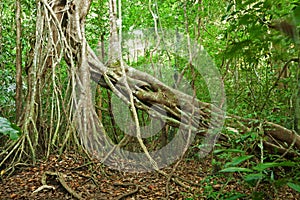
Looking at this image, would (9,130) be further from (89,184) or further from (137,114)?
(137,114)

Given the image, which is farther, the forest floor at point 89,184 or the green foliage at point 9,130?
the forest floor at point 89,184

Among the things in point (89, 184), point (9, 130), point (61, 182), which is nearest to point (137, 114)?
point (89, 184)

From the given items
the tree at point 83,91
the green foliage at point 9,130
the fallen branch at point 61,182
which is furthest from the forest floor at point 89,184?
the green foliage at point 9,130

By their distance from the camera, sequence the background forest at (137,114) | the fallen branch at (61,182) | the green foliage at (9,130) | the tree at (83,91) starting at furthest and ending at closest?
1. the tree at (83,91)
2. the fallen branch at (61,182)
3. the background forest at (137,114)
4. the green foliage at (9,130)

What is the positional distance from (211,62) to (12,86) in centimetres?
275

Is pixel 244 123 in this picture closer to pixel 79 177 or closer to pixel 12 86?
pixel 79 177

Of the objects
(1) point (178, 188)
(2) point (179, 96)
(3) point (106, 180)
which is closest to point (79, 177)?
(3) point (106, 180)

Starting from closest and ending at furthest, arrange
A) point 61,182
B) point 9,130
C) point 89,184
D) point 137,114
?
point 9,130 < point 61,182 < point 89,184 < point 137,114

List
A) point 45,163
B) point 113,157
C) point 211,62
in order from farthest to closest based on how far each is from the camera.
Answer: point 211,62, point 113,157, point 45,163

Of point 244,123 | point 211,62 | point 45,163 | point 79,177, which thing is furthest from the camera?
point 211,62

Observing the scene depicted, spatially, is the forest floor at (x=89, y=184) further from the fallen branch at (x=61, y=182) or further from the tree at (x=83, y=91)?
the tree at (x=83, y=91)

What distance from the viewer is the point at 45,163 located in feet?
10.8

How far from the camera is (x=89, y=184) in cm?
296

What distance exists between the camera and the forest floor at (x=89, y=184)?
2.73m
